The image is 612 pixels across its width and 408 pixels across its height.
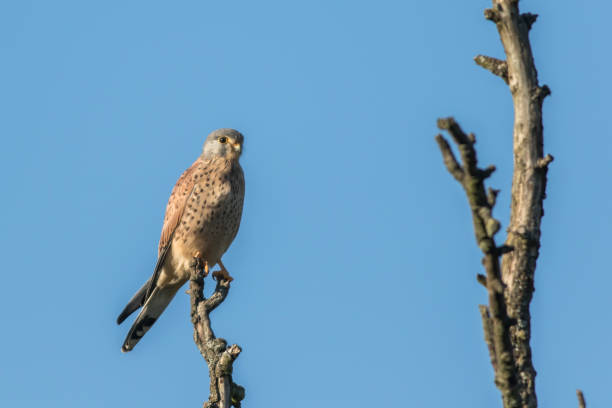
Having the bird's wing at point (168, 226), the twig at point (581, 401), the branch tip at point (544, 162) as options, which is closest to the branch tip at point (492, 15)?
the branch tip at point (544, 162)

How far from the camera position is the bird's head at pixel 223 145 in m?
7.02

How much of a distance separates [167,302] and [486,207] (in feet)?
15.8

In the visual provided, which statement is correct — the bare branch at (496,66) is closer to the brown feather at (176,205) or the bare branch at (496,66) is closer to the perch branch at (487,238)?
the perch branch at (487,238)

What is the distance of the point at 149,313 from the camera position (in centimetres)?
648

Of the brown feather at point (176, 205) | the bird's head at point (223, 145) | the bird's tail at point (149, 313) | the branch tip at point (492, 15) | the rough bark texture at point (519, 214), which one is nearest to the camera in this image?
the rough bark texture at point (519, 214)

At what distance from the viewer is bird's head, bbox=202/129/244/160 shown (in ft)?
23.0

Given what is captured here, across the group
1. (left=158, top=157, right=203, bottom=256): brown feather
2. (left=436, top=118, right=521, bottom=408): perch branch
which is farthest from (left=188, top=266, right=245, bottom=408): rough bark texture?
(left=158, top=157, right=203, bottom=256): brown feather

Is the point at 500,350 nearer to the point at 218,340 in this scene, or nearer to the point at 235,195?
the point at 218,340

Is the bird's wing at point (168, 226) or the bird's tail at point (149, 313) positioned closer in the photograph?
the bird's tail at point (149, 313)

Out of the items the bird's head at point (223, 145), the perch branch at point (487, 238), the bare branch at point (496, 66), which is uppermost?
the bird's head at point (223, 145)

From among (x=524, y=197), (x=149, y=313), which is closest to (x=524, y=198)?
(x=524, y=197)

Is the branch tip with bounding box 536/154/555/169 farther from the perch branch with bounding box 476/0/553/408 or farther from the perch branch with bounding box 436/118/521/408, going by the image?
the perch branch with bounding box 436/118/521/408

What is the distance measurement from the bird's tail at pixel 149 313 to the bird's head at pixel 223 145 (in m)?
1.19

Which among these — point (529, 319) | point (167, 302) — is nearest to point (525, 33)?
point (529, 319)
